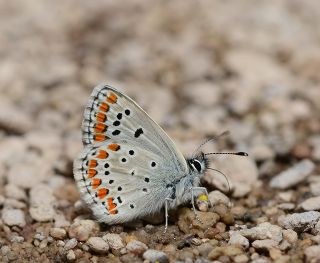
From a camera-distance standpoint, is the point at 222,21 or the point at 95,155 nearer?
the point at 95,155

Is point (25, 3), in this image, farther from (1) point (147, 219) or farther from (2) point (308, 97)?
(1) point (147, 219)

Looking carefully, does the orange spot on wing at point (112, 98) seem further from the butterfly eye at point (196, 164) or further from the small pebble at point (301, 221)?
the small pebble at point (301, 221)

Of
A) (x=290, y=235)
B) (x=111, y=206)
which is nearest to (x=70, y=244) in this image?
(x=111, y=206)

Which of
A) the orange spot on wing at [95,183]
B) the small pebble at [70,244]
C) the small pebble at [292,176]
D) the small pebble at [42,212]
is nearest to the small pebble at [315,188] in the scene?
the small pebble at [292,176]

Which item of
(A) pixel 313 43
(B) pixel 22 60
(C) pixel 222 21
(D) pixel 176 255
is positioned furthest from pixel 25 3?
(D) pixel 176 255

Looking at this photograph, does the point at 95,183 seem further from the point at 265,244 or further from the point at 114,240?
the point at 265,244

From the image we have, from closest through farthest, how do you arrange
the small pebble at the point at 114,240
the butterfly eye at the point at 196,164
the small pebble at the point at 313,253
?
the small pebble at the point at 313,253 < the small pebble at the point at 114,240 < the butterfly eye at the point at 196,164
